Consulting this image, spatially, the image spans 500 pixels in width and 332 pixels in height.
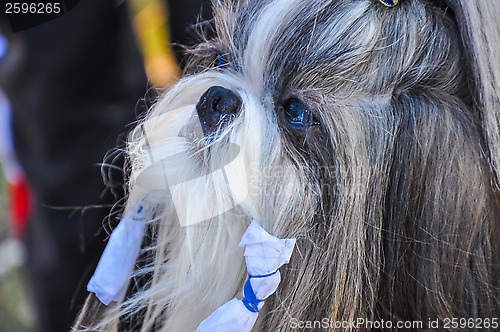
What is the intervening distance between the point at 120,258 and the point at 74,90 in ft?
1.45

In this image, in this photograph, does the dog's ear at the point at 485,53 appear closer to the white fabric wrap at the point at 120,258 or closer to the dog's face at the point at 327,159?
the dog's face at the point at 327,159

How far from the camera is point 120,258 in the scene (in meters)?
1.08

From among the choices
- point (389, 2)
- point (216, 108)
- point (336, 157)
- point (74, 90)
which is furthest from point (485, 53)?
point (74, 90)

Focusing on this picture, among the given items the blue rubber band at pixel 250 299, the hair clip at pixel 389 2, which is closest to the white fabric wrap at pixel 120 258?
the blue rubber band at pixel 250 299

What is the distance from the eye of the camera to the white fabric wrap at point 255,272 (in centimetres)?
94

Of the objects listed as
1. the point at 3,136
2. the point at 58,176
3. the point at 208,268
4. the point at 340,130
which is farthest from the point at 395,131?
the point at 3,136

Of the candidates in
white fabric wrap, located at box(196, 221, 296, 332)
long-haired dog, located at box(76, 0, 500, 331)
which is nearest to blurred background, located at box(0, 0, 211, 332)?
long-haired dog, located at box(76, 0, 500, 331)

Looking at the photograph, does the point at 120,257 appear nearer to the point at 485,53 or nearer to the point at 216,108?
the point at 216,108

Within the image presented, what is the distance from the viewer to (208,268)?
39.0 inches

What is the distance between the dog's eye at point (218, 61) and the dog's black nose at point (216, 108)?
0.06 m

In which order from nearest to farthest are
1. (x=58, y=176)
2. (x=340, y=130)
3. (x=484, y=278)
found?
(x=340, y=130) < (x=484, y=278) < (x=58, y=176)

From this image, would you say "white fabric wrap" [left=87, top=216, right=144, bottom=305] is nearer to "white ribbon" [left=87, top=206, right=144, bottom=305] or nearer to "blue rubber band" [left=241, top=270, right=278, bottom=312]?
"white ribbon" [left=87, top=206, right=144, bottom=305]

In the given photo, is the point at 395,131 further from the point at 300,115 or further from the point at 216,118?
the point at 216,118

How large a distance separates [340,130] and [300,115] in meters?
0.07
